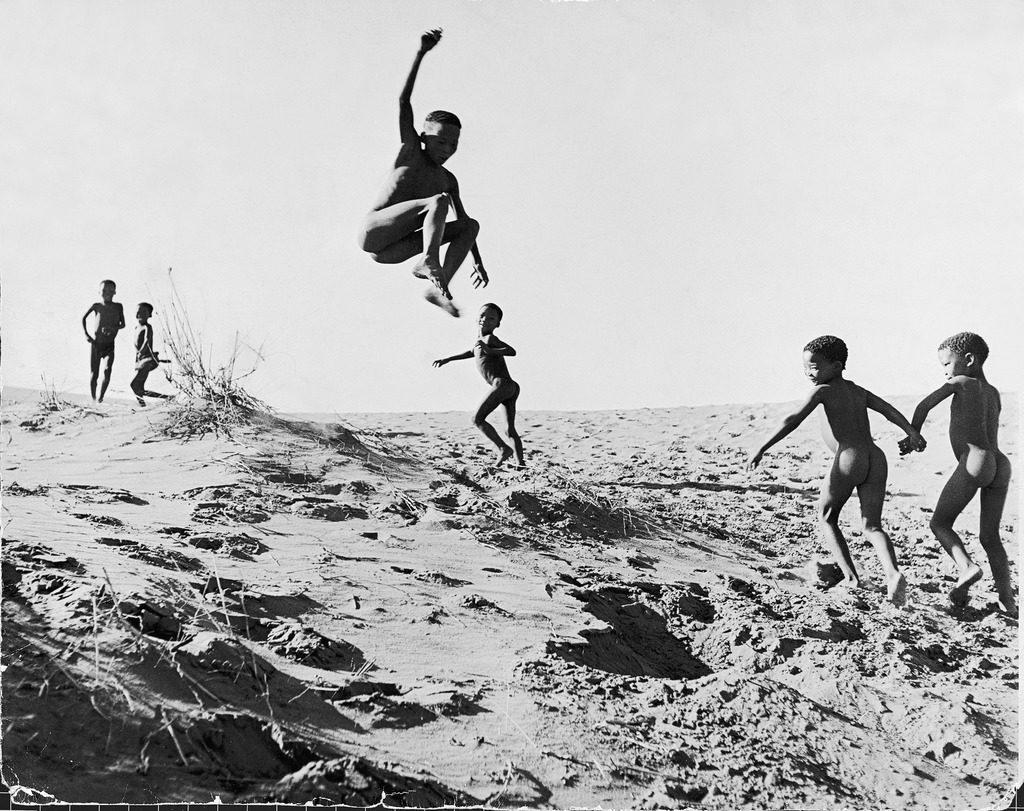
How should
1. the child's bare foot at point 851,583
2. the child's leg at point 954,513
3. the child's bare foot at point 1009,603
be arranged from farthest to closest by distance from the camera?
the child's bare foot at point 851,583 < the child's bare foot at point 1009,603 < the child's leg at point 954,513

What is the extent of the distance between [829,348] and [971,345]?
2.34ft

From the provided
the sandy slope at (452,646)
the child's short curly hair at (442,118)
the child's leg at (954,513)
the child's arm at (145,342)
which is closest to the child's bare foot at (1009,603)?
the sandy slope at (452,646)

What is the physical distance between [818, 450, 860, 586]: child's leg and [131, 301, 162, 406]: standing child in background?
6.36 m

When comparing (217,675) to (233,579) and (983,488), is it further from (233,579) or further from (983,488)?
(983,488)

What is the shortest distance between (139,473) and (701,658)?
136 inches

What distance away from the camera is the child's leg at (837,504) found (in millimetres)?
4562

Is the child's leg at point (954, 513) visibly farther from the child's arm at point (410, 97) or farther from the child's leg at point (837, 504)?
the child's arm at point (410, 97)

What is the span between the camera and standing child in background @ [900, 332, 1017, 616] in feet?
15.0

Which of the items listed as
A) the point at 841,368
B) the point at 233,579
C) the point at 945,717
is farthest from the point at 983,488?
the point at 233,579

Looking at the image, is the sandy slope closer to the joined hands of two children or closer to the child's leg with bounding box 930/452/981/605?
the child's leg with bounding box 930/452/981/605

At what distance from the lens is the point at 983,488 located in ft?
15.1

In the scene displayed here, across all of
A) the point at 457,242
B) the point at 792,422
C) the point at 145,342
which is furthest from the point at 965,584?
the point at 145,342

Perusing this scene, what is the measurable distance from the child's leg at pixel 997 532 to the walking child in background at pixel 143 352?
6.99m

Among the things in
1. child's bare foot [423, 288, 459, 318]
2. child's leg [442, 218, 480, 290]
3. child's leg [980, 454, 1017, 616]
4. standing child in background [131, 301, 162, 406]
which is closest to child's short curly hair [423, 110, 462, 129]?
child's leg [442, 218, 480, 290]
